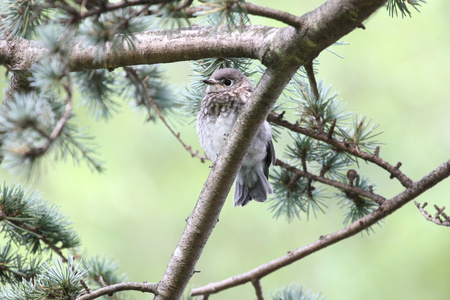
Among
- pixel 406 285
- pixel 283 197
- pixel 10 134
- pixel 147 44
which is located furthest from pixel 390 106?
pixel 10 134

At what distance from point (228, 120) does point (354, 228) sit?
800 mm

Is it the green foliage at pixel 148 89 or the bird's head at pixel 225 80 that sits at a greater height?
the green foliage at pixel 148 89

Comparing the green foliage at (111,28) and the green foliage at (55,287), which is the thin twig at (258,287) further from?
the green foliage at (111,28)

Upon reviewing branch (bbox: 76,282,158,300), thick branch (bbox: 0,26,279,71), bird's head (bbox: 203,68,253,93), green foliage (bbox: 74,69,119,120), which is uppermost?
green foliage (bbox: 74,69,119,120)

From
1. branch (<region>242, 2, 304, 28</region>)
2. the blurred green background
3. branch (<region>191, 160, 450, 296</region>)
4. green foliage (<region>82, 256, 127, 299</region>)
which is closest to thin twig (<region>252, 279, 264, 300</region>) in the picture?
branch (<region>191, 160, 450, 296</region>)

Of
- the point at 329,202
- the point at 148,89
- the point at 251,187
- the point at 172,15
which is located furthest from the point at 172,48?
the point at 329,202

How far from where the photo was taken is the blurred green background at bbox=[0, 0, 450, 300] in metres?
3.94

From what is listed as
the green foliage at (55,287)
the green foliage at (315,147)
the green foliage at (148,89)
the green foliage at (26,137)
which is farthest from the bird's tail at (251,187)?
the green foliage at (26,137)

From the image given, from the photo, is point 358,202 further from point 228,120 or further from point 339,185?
point 228,120

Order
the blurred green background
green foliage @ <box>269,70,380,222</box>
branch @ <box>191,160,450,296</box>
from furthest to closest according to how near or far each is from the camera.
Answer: the blurred green background
green foliage @ <box>269,70,380,222</box>
branch @ <box>191,160,450,296</box>

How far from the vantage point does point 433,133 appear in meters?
4.09

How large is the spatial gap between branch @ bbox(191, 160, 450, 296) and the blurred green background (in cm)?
177

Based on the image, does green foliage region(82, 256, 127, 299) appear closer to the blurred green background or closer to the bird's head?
the bird's head

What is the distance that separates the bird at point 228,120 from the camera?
241cm
